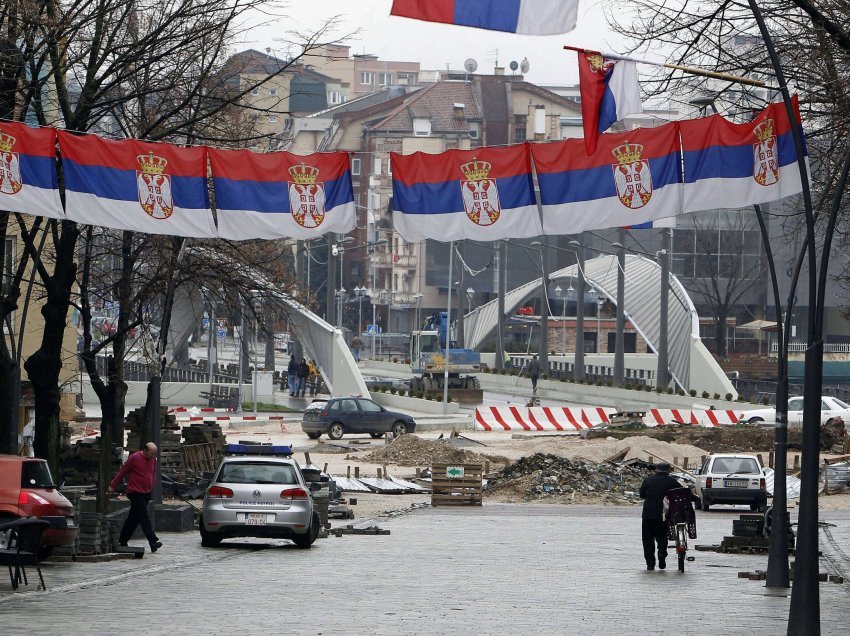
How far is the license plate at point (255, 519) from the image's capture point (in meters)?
22.2

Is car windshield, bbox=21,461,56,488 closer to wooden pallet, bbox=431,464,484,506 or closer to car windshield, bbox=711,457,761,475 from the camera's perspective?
wooden pallet, bbox=431,464,484,506

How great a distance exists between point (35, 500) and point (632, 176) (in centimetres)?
798

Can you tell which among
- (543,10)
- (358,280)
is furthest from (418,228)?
(358,280)

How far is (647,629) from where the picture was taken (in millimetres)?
13820

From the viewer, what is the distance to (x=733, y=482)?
3450 centimetres

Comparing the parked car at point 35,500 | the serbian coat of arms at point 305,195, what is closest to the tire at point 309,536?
the parked car at point 35,500

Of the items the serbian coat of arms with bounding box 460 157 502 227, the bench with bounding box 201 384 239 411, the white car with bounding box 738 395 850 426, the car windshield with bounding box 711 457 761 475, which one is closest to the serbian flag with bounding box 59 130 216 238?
the serbian coat of arms with bounding box 460 157 502 227

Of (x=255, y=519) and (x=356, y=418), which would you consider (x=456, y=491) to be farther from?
(x=356, y=418)

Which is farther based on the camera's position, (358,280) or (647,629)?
(358,280)

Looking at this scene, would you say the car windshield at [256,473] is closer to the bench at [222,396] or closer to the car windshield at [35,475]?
the car windshield at [35,475]

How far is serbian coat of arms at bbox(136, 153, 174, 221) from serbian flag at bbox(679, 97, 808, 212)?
637 centimetres

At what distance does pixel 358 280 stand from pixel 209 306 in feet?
388

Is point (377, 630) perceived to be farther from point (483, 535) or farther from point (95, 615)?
point (483, 535)

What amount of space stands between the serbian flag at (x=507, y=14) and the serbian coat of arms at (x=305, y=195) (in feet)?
13.8
